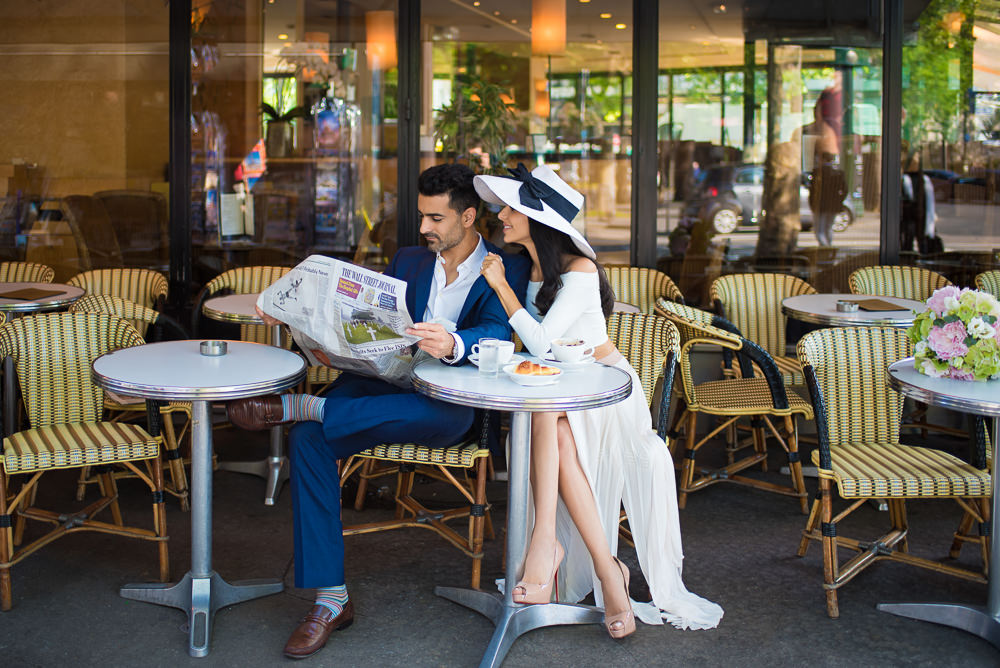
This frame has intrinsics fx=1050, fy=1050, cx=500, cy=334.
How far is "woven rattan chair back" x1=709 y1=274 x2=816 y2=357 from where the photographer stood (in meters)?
5.98

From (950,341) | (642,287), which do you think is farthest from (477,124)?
(950,341)

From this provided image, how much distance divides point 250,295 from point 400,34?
7.05 feet

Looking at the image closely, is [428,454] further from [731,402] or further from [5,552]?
[731,402]

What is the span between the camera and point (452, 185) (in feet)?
12.9

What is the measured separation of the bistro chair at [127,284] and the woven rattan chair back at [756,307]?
320 centimetres

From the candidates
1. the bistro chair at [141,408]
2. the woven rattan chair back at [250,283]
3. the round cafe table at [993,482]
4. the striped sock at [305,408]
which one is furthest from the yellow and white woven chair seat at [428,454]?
the woven rattan chair back at [250,283]

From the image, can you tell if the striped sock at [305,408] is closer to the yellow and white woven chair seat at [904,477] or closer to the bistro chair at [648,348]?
the bistro chair at [648,348]

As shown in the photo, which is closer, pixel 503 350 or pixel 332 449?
pixel 503 350

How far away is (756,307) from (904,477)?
2.41 meters

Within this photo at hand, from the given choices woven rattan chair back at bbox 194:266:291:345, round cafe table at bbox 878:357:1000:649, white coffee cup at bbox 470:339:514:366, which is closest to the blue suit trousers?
white coffee cup at bbox 470:339:514:366

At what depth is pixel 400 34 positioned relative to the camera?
6.76 m

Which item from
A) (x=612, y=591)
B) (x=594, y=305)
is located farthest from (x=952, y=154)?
(x=612, y=591)

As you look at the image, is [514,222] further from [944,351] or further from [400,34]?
[400,34]

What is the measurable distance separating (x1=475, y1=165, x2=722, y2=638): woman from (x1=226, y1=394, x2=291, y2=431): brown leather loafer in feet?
2.79
